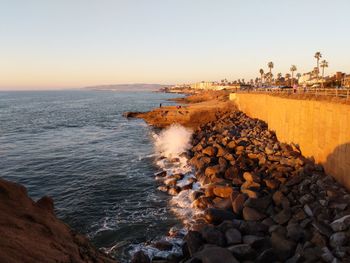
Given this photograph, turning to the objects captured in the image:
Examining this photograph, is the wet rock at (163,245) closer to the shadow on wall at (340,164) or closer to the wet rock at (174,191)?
the wet rock at (174,191)

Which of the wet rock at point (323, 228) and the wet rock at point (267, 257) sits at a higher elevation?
the wet rock at point (323, 228)

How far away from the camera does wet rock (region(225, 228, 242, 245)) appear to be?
37.4 feet

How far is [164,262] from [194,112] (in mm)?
37147

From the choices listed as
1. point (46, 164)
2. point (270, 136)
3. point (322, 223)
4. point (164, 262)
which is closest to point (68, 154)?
point (46, 164)

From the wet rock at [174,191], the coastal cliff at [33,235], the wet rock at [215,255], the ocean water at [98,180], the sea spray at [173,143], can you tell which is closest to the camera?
the coastal cliff at [33,235]

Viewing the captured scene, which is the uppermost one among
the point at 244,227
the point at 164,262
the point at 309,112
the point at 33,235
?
the point at 309,112

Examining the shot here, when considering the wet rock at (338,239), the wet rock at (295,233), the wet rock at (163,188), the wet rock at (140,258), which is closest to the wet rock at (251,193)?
the wet rock at (295,233)

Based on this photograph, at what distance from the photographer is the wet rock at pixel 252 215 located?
1326 centimetres

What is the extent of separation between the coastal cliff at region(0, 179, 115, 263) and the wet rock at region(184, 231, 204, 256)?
4.33 m

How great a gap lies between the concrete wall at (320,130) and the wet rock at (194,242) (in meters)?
6.76

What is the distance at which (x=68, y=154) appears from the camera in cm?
3000

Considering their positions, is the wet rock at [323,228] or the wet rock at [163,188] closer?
the wet rock at [323,228]

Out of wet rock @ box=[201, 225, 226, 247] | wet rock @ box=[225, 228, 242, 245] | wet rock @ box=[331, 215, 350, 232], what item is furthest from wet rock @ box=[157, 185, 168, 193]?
wet rock @ box=[331, 215, 350, 232]

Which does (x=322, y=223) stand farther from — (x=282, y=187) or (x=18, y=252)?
(x=18, y=252)
